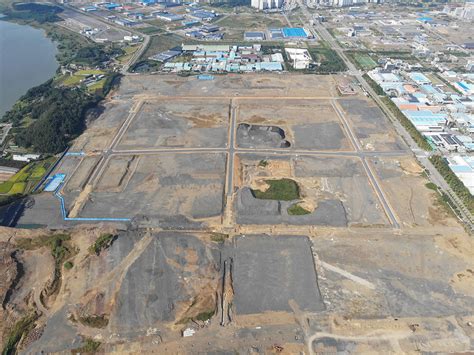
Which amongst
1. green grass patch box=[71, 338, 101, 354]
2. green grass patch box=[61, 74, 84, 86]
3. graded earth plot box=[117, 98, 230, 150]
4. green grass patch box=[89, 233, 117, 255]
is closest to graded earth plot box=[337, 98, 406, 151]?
graded earth plot box=[117, 98, 230, 150]

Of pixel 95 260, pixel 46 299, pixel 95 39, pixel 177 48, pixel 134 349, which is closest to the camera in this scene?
pixel 134 349

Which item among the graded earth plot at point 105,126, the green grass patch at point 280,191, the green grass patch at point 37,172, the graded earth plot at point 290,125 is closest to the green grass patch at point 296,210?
the green grass patch at point 280,191

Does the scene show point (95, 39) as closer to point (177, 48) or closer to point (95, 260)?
point (177, 48)

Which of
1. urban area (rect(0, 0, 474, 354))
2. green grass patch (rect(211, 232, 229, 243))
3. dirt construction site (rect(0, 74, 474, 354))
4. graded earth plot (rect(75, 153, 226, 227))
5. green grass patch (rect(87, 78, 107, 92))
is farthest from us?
green grass patch (rect(87, 78, 107, 92))

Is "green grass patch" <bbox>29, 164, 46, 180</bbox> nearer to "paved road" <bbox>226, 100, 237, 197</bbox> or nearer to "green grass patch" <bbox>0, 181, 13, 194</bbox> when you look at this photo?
"green grass patch" <bbox>0, 181, 13, 194</bbox>

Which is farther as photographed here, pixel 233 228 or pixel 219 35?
pixel 219 35

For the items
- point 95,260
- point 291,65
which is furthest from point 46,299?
point 291,65

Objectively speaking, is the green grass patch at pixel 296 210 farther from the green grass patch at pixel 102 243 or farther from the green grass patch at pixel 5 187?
the green grass patch at pixel 5 187

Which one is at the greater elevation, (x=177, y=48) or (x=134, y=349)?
(x=177, y=48)
